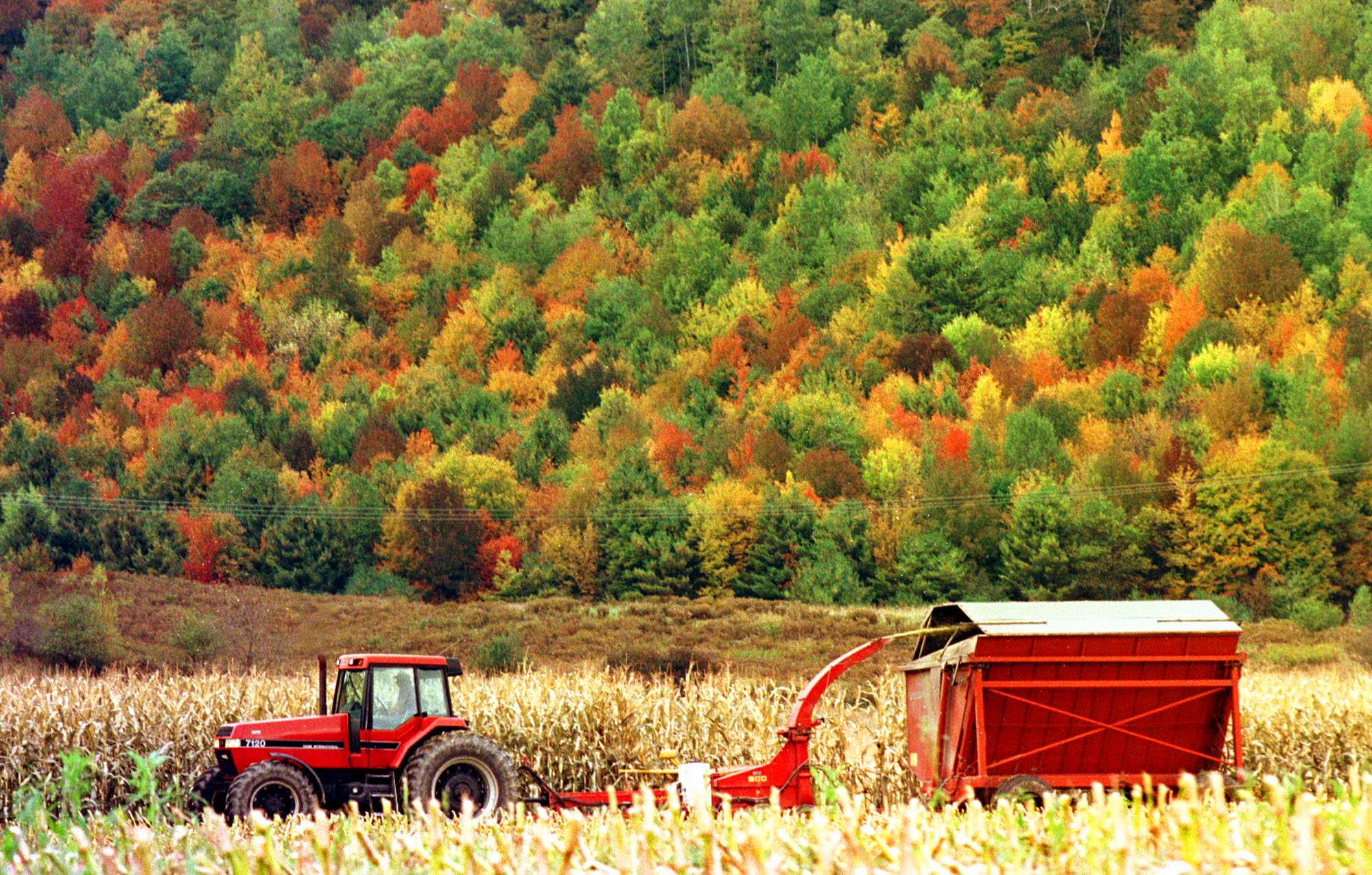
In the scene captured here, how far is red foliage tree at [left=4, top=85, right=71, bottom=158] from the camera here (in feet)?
276

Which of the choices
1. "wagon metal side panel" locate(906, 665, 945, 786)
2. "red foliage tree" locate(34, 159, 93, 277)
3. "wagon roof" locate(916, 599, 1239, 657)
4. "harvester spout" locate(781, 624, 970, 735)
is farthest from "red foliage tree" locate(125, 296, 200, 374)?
"wagon roof" locate(916, 599, 1239, 657)

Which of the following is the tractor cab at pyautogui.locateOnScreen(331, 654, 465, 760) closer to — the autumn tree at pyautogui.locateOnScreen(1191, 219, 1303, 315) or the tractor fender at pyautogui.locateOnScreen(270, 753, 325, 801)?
the tractor fender at pyautogui.locateOnScreen(270, 753, 325, 801)

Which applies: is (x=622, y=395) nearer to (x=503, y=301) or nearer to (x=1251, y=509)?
(x=503, y=301)

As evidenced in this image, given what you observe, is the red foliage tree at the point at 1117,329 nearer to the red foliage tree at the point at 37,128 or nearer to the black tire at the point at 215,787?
the black tire at the point at 215,787

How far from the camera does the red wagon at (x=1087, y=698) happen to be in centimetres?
1218

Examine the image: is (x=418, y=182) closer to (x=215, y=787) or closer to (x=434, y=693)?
(x=434, y=693)

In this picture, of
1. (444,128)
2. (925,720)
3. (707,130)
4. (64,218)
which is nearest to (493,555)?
(707,130)

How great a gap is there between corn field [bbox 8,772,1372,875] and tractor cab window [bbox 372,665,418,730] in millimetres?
9050

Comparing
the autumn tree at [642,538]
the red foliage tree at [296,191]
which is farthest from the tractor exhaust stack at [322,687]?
the red foliage tree at [296,191]

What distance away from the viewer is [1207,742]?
12.6 meters

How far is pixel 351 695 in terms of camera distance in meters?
14.0

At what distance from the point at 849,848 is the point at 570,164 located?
75.7 meters

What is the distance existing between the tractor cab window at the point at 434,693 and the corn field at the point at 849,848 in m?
9.11

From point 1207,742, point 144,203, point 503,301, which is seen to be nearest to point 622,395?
point 503,301
